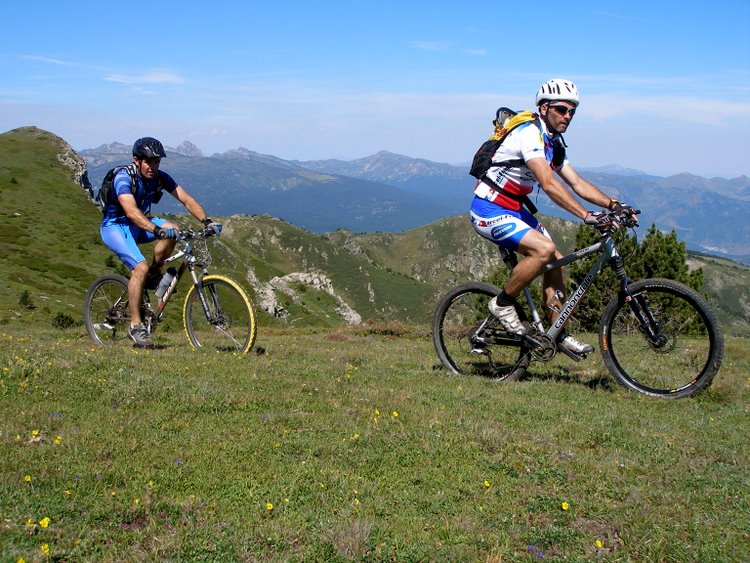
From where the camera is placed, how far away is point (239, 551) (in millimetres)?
4523

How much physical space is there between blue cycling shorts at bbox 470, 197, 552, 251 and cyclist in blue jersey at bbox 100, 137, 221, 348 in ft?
15.7

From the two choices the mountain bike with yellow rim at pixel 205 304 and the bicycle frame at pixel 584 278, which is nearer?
the bicycle frame at pixel 584 278

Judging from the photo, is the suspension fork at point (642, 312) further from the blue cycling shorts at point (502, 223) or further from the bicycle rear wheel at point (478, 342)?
the bicycle rear wheel at point (478, 342)

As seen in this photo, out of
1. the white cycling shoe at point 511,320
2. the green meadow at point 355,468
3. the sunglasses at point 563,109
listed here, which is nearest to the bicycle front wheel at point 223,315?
the green meadow at point 355,468

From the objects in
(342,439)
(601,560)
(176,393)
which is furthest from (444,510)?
(176,393)

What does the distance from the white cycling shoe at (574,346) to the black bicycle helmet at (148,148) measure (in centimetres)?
769

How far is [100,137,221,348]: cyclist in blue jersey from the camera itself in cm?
1144

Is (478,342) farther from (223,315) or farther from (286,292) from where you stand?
(286,292)

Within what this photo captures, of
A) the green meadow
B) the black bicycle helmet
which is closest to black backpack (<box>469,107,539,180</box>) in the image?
the green meadow

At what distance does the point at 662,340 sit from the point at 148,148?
9.19m

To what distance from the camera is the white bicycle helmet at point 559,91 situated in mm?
8836

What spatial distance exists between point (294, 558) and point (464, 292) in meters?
6.62

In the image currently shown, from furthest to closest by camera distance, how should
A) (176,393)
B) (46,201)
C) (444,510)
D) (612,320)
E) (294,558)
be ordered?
(46,201) < (612,320) < (176,393) < (444,510) < (294,558)

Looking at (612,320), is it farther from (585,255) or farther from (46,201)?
(46,201)
